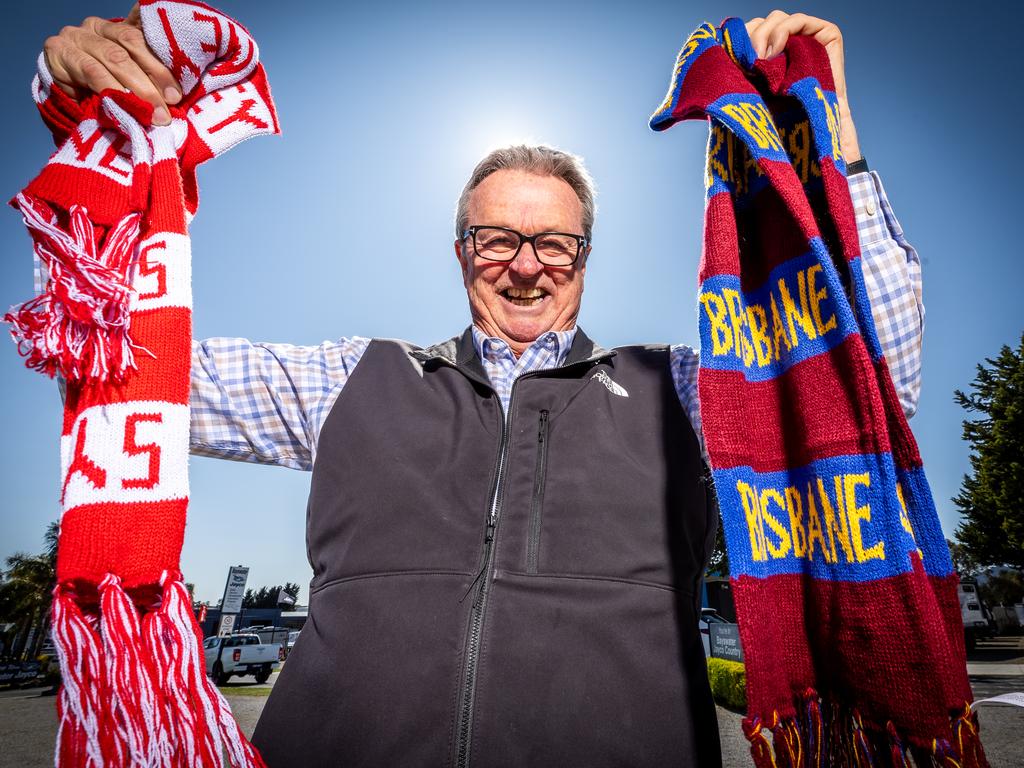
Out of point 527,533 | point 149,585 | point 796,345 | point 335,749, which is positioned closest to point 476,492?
point 527,533

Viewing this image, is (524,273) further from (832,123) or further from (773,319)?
(832,123)

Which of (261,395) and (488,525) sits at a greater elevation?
(261,395)

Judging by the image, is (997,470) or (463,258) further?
(997,470)

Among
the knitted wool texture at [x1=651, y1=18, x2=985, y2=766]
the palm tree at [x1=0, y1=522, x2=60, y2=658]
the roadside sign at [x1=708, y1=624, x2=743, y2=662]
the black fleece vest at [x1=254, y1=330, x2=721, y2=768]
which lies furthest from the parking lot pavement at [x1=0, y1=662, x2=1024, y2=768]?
the palm tree at [x1=0, y1=522, x2=60, y2=658]

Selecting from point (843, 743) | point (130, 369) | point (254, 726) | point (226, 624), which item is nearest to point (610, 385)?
point (843, 743)

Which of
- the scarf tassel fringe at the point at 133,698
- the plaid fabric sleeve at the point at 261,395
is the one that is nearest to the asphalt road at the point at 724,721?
the plaid fabric sleeve at the point at 261,395

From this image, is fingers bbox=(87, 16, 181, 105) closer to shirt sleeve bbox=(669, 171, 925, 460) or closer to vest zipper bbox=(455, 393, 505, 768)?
vest zipper bbox=(455, 393, 505, 768)

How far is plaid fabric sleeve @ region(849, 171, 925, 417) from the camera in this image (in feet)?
4.33

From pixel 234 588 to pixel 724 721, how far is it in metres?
17.2

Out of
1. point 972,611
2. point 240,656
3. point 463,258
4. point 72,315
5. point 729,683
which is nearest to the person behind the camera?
point 72,315

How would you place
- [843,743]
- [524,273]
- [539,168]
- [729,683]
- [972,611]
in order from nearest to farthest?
[843,743], [524,273], [539,168], [729,683], [972,611]

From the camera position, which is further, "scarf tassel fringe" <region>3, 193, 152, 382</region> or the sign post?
the sign post

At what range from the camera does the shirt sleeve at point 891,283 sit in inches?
52.0

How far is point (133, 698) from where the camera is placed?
1.11m
